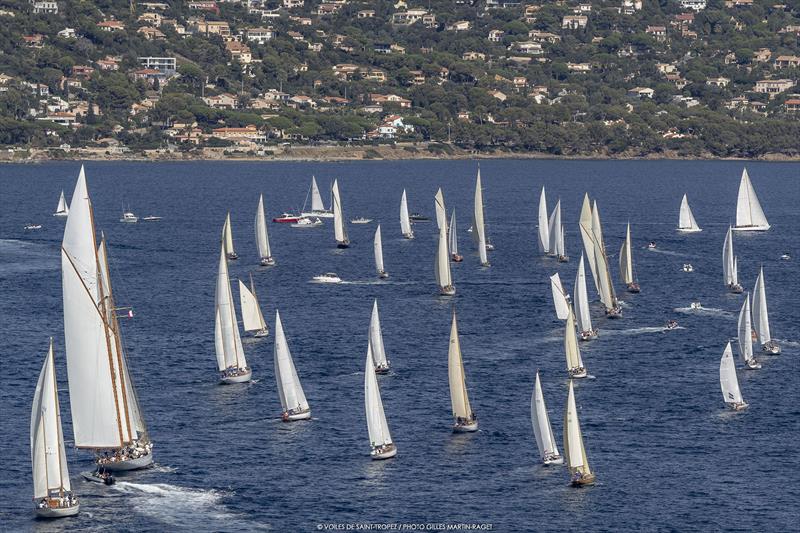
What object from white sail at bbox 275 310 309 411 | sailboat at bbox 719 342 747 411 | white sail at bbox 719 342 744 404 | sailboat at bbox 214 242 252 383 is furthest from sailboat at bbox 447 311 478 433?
sailboat at bbox 214 242 252 383

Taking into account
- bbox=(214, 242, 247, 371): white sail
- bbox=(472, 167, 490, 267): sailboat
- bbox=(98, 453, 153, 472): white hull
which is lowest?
bbox=(98, 453, 153, 472): white hull

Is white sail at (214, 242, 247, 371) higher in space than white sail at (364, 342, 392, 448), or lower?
higher

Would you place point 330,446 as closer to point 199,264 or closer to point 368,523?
point 368,523

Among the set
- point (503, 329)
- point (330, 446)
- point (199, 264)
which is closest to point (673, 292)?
point (503, 329)

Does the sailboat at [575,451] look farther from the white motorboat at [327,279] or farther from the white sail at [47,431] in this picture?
the white motorboat at [327,279]

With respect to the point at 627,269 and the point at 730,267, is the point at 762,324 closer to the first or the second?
the point at 730,267

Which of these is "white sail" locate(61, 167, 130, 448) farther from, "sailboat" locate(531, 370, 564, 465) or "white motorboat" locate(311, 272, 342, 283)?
"white motorboat" locate(311, 272, 342, 283)
